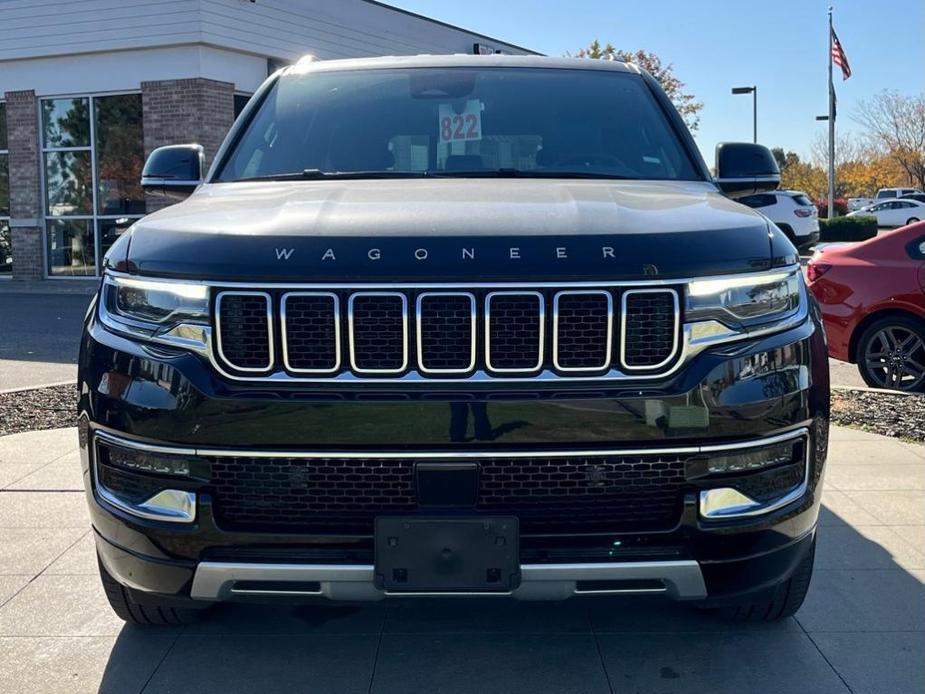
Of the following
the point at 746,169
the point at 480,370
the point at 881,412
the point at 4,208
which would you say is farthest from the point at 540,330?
the point at 4,208

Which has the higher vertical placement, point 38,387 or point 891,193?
point 891,193

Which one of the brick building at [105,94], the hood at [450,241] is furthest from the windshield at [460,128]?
the brick building at [105,94]

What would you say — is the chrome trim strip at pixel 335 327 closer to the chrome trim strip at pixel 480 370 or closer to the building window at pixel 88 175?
the chrome trim strip at pixel 480 370

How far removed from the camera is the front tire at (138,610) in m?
3.22

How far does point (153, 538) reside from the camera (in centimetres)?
276

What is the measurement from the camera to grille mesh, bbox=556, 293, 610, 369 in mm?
2631

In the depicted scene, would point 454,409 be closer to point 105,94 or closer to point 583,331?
point 583,331

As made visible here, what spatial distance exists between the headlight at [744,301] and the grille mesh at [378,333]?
76cm

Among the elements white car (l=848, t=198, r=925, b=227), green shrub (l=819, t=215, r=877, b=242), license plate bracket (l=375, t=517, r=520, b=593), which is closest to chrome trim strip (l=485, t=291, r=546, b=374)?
license plate bracket (l=375, t=517, r=520, b=593)

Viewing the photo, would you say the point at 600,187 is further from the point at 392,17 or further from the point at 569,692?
the point at 392,17

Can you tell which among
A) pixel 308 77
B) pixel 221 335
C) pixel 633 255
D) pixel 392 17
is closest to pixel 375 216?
pixel 221 335

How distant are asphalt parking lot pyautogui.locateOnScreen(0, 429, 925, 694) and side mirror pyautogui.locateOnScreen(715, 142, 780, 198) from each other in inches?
61.5

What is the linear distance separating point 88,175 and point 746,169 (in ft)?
58.8

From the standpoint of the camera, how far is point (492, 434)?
103 inches
